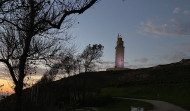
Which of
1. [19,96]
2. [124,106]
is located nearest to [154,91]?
[124,106]

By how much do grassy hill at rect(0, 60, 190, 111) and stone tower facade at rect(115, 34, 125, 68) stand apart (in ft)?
138

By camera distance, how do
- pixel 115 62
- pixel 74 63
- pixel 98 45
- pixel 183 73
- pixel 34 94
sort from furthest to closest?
pixel 115 62
pixel 183 73
pixel 98 45
pixel 74 63
pixel 34 94

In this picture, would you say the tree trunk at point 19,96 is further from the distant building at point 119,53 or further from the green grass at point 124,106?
the distant building at point 119,53

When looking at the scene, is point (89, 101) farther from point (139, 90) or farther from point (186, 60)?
point (186, 60)

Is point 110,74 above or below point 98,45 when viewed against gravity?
below

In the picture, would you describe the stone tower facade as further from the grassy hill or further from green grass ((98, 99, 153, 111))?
green grass ((98, 99, 153, 111))

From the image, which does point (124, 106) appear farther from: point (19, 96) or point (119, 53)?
point (119, 53)

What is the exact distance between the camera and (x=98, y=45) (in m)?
65.9

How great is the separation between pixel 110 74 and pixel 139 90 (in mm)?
35745

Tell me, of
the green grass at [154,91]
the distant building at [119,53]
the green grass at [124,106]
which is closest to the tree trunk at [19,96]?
the green grass at [124,106]

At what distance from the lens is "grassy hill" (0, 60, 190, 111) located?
52.3ft

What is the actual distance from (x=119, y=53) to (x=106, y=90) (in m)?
77.3

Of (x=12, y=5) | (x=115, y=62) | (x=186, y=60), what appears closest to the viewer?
(x=12, y=5)

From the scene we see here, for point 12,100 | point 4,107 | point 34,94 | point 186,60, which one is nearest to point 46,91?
point 34,94
